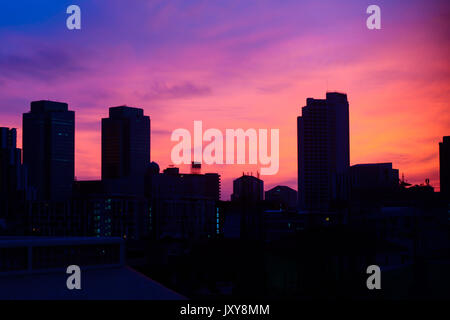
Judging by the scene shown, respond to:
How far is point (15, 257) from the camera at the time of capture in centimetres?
4641

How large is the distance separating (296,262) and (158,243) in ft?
170

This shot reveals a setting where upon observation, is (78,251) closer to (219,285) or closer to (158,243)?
(219,285)

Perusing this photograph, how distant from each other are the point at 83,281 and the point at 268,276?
3783 inches

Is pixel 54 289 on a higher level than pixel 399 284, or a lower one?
higher

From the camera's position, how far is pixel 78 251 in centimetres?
5044

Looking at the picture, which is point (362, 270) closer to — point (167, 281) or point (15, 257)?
point (167, 281)

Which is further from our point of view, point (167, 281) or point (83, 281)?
point (167, 281)

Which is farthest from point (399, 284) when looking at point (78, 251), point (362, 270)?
point (78, 251)

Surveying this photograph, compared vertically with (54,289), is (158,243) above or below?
below

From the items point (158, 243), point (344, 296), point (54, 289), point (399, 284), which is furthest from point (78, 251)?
point (158, 243)

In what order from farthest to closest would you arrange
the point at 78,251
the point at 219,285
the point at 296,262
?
the point at 296,262 → the point at 219,285 → the point at 78,251
